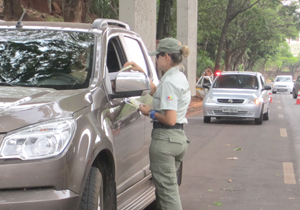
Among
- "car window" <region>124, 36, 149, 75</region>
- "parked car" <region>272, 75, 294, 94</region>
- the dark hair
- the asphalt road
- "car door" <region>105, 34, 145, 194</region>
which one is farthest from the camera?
"parked car" <region>272, 75, 294, 94</region>

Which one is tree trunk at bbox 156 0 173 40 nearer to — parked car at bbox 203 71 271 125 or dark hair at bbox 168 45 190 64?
parked car at bbox 203 71 271 125

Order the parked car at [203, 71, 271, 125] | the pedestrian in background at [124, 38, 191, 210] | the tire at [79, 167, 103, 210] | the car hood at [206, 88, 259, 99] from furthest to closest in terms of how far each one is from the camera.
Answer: the car hood at [206, 88, 259, 99]
the parked car at [203, 71, 271, 125]
the pedestrian in background at [124, 38, 191, 210]
the tire at [79, 167, 103, 210]

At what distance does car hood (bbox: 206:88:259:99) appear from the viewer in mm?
16328

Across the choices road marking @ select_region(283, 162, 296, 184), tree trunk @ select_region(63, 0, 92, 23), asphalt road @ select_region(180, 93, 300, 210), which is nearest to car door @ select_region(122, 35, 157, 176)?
asphalt road @ select_region(180, 93, 300, 210)

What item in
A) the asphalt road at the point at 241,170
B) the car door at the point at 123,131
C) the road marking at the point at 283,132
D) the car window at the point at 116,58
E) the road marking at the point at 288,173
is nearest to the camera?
the car door at the point at 123,131

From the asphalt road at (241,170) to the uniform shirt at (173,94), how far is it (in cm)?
218

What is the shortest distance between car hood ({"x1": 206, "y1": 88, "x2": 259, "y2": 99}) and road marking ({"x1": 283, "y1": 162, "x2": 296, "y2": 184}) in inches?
277

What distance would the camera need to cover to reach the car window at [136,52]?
5549mm

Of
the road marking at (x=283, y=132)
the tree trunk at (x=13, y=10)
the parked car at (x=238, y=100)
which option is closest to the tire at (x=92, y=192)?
the road marking at (x=283, y=132)

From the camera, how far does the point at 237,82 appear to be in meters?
17.4

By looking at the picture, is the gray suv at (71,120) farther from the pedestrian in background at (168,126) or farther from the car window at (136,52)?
the pedestrian in background at (168,126)

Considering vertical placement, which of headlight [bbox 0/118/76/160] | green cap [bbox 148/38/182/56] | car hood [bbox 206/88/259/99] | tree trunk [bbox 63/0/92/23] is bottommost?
car hood [bbox 206/88/259/99]

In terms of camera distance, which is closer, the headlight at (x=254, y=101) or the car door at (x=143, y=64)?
the car door at (x=143, y=64)

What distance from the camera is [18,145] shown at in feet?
10.4
